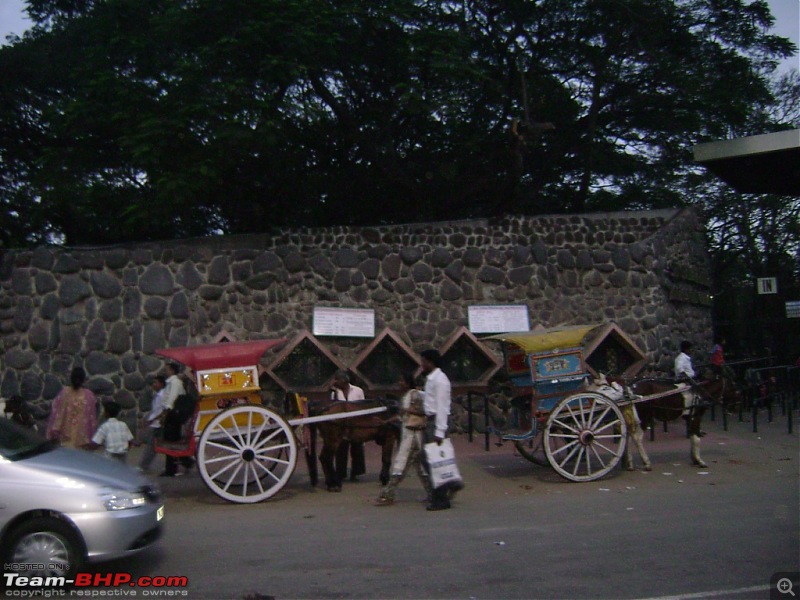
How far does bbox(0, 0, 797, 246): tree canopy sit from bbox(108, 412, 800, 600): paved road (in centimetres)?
727

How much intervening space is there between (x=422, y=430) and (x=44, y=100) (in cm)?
1379

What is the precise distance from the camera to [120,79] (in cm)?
1589

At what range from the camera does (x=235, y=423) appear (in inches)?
403

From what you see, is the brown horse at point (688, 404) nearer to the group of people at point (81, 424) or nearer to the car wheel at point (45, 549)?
the group of people at point (81, 424)

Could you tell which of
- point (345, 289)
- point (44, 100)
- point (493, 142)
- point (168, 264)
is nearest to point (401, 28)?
point (493, 142)

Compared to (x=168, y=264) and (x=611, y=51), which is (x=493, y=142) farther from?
(x=168, y=264)

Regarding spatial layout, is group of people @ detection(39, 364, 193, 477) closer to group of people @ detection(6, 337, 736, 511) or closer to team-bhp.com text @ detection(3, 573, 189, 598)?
group of people @ detection(6, 337, 736, 511)

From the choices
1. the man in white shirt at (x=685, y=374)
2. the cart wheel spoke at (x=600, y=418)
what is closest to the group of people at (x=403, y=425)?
the cart wheel spoke at (x=600, y=418)

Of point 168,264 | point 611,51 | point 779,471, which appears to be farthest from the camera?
point 611,51

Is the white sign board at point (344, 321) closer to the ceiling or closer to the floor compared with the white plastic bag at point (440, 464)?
closer to the ceiling

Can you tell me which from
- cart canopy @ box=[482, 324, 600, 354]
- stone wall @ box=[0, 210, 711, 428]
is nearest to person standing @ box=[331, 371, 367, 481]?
cart canopy @ box=[482, 324, 600, 354]

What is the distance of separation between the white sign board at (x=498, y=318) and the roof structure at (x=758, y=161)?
326 inches

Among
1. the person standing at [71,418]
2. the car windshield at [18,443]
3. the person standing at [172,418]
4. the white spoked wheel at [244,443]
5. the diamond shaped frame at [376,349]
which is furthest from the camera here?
the diamond shaped frame at [376,349]

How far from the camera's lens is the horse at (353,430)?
1087 centimetres
